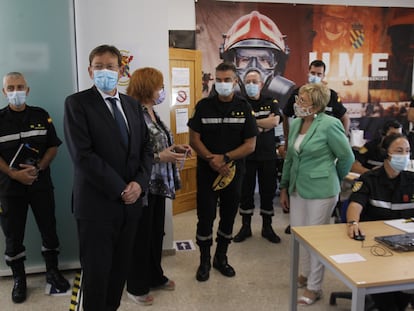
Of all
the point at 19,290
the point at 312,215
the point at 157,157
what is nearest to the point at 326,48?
the point at 312,215

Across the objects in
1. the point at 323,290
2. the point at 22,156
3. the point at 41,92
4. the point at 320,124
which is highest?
the point at 41,92

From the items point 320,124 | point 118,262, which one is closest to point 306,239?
point 320,124

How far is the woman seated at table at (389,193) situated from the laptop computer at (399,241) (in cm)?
25

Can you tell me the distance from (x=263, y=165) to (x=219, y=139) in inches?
44.9

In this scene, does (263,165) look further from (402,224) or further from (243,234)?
(402,224)

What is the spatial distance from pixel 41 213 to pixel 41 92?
0.94 meters

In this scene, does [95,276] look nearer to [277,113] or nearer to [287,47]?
[277,113]

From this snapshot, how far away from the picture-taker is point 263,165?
3.98 m

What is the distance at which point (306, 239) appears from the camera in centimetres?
213

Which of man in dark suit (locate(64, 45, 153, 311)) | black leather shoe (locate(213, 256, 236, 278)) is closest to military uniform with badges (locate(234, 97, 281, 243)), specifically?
black leather shoe (locate(213, 256, 236, 278))

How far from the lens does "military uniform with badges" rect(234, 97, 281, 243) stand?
3.95 m

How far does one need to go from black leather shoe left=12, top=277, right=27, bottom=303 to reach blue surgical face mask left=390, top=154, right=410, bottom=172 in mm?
2681

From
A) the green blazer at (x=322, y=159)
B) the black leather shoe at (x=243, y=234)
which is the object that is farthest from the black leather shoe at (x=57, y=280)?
the green blazer at (x=322, y=159)

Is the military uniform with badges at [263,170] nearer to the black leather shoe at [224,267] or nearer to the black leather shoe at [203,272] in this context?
the black leather shoe at [224,267]
